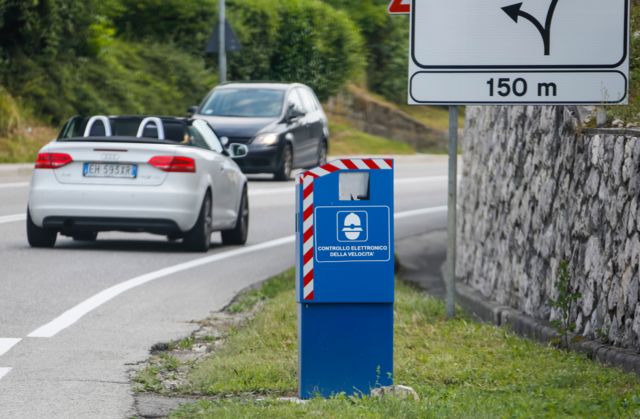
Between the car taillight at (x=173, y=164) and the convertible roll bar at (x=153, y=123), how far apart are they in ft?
2.13

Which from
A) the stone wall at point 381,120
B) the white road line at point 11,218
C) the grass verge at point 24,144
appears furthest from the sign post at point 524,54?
the stone wall at point 381,120

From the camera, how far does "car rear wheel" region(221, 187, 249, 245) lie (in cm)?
1697

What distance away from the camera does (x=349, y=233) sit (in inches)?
294

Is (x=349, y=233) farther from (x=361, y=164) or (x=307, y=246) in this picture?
(x=361, y=164)

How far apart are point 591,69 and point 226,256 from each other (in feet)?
21.4

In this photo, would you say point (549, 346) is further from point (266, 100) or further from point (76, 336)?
point (266, 100)

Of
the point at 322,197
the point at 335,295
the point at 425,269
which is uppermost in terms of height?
the point at 322,197

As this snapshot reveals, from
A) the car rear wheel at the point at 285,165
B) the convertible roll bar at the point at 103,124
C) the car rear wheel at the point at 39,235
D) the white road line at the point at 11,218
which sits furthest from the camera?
the car rear wheel at the point at 285,165

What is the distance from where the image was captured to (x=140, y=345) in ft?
32.3

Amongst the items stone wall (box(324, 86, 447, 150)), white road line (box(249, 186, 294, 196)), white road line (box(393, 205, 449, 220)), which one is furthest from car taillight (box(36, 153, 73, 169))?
stone wall (box(324, 86, 447, 150))

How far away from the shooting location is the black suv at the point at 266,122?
Result: 25.9m

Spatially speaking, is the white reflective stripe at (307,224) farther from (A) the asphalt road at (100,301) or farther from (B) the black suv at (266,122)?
(B) the black suv at (266,122)

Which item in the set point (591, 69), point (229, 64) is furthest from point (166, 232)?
point (229, 64)

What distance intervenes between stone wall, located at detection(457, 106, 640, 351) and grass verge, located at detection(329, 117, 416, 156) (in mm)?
23170
